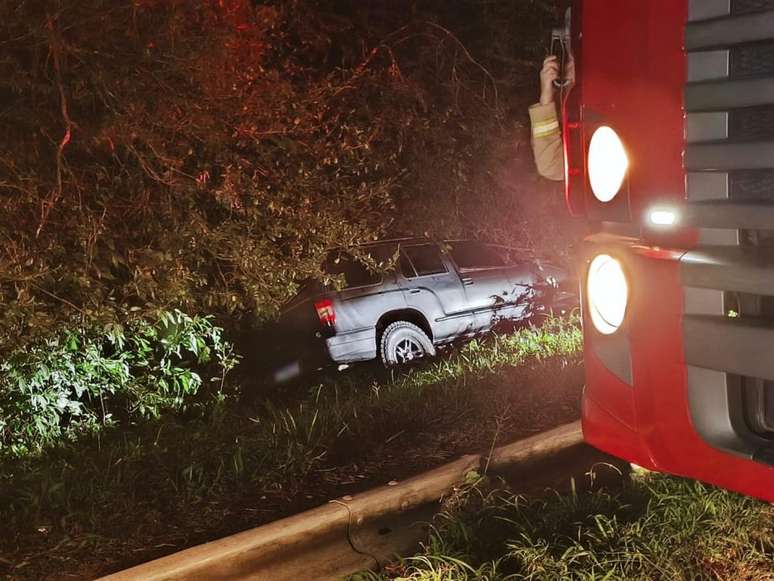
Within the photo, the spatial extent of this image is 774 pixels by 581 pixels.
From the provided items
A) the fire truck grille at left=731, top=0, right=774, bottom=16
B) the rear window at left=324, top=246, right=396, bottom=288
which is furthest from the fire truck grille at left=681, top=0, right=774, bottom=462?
the rear window at left=324, top=246, right=396, bottom=288

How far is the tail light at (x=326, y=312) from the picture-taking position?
8.33 m

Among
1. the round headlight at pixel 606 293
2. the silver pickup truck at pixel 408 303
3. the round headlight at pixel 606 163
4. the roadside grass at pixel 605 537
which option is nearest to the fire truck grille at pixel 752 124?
the round headlight at pixel 606 163

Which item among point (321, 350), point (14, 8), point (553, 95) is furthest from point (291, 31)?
point (553, 95)

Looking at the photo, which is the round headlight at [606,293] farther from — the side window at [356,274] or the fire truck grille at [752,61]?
the side window at [356,274]

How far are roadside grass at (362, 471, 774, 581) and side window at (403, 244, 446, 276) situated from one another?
4.91 meters

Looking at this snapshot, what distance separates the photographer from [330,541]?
3.95 meters

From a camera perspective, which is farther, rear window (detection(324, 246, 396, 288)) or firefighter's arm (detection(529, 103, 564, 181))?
rear window (detection(324, 246, 396, 288))

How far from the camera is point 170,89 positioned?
5.41 m

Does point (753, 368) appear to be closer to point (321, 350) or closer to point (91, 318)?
point (91, 318)

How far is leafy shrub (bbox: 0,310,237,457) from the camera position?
644cm

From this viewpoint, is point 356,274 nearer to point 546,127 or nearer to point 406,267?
point 406,267

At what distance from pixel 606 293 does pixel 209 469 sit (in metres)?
2.74

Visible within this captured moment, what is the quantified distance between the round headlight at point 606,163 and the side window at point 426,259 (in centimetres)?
611

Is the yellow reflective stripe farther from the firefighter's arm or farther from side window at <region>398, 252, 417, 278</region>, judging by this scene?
side window at <region>398, 252, 417, 278</region>
